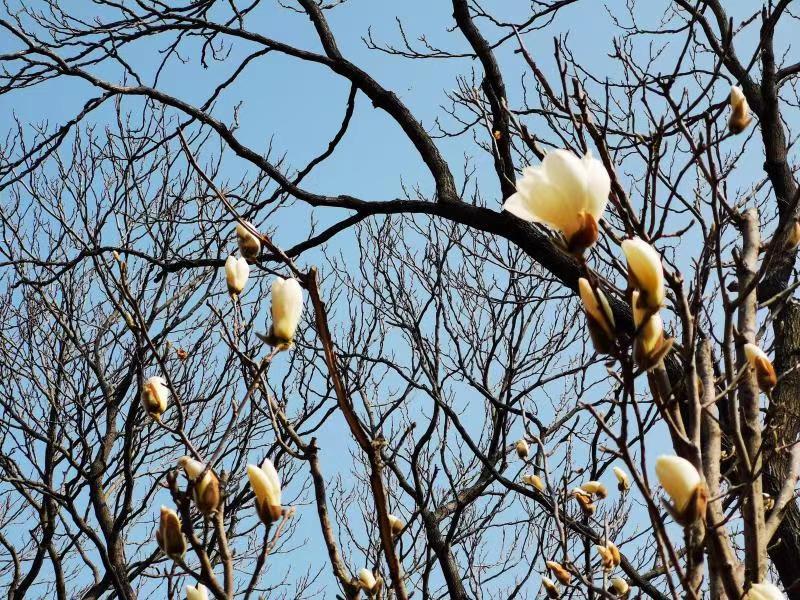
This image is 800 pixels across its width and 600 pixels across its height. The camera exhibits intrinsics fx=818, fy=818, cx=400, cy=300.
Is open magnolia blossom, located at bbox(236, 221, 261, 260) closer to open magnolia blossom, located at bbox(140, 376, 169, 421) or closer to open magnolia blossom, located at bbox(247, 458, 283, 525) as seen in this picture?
open magnolia blossom, located at bbox(140, 376, 169, 421)

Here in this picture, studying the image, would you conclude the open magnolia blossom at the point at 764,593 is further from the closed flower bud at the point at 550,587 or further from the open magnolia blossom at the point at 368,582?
the closed flower bud at the point at 550,587

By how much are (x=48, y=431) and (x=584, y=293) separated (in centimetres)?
460

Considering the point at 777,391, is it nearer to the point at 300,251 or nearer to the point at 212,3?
the point at 300,251

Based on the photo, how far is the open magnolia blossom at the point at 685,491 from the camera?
78cm

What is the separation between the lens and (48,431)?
480 centimetres

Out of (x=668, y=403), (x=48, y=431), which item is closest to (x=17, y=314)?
(x=48, y=431)

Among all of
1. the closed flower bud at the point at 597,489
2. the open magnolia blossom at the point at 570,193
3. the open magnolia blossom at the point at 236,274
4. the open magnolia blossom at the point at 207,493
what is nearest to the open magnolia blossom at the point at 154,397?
the open magnolia blossom at the point at 236,274

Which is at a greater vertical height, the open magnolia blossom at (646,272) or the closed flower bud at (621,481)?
the closed flower bud at (621,481)

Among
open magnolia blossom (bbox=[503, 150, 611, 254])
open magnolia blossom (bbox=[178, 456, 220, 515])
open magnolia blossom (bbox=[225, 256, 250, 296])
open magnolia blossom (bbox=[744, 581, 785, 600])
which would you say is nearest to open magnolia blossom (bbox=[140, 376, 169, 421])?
open magnolia blossom (bbox=[225, 256, 250, 296])

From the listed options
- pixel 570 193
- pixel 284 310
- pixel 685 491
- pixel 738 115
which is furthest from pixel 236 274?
pixel 738 115

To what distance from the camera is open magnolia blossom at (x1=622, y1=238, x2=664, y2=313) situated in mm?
833

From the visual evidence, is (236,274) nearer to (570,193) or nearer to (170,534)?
(170,534)

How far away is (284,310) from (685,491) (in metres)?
0.49

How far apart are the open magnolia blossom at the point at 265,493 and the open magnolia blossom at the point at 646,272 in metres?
0.42
